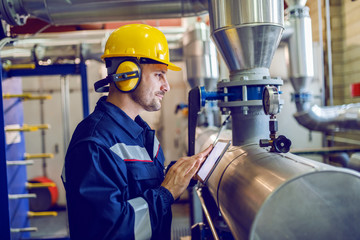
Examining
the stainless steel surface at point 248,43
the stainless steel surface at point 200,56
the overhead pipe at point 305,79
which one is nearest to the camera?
the stainless steel surface at point 248,43

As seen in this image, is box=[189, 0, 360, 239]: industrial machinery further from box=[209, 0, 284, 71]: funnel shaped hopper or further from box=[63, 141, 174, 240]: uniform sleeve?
box=[63, 141, 174, 240]: uniform sleeve

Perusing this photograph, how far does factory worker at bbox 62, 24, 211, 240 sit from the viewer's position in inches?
37.0

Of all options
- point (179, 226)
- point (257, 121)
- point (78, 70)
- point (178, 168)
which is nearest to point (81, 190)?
point (178, 168)

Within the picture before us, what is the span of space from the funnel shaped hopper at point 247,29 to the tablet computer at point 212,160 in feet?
1.12

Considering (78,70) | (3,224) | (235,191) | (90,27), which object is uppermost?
(90,27)

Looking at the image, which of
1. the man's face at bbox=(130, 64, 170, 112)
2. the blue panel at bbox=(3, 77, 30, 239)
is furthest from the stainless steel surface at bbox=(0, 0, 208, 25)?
the blue panel at bbox=(3, 77, 30, 239)

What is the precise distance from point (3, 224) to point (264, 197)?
1.90 m

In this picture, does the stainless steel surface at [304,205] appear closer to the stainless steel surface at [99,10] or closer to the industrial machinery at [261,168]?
the industrial machinery at [261,168]

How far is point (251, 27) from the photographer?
1.15m

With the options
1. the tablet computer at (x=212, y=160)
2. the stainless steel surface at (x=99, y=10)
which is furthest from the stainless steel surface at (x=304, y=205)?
the stainless steel surface at (x=99, y=10)

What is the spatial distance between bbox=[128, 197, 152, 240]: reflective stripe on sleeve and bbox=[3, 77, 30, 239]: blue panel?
204 cm

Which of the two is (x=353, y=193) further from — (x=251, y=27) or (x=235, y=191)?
(x=251, y=27)

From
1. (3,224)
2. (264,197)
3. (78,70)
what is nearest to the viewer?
(264,197)

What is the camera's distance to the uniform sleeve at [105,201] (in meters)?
0.93
